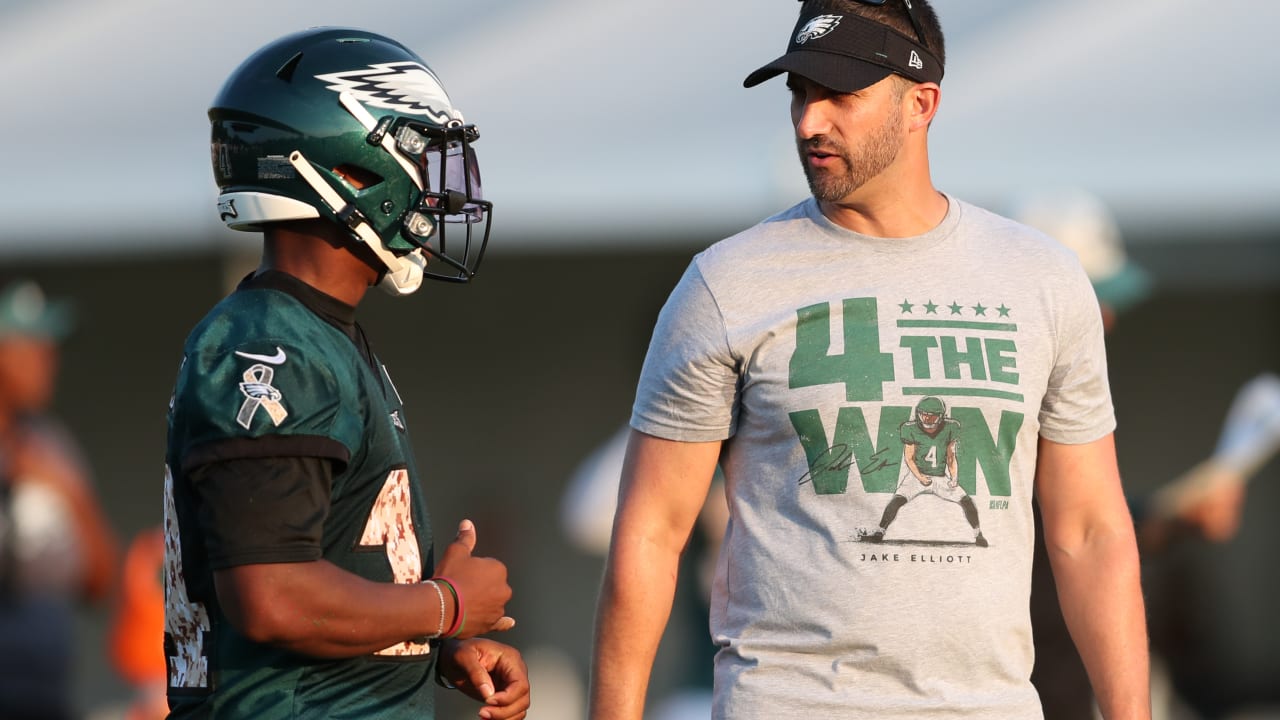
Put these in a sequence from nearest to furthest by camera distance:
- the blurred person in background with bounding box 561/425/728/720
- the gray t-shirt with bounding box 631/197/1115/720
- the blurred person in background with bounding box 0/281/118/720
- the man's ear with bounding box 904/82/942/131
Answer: the gray t-shirt with bounding box 631/197/1115/720 → the man's ear with bounding box 904/82/942/131 → the blurred person in background with bounding box 561/425/728/720 → the blurred person in background with bounding box 0/281/118/720

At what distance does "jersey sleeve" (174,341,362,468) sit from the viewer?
7.87 feet

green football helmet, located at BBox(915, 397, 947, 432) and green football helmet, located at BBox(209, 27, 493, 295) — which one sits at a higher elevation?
green football helmet, located at BBox(209, 27, 493, 295)

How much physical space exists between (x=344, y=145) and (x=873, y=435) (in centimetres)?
104

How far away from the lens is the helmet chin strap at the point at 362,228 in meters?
2.71

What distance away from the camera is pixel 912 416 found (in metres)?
2.92

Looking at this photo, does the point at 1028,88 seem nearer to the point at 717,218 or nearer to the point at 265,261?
the point at 717,218

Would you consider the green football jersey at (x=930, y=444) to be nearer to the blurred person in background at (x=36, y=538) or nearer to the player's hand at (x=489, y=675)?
the player's hand at (x=489, y=675)

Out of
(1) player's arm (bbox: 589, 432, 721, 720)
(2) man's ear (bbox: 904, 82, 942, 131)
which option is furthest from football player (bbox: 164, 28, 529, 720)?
(2) man's ear (bbox: 904, 82, 942, 131)

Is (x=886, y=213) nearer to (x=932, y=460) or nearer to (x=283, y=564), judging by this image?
(x=932, y=460)

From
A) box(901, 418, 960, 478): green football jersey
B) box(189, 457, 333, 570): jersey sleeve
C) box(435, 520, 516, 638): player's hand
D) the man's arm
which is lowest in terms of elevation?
the man's arm

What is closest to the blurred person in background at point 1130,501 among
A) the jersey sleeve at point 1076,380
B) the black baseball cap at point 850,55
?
the jersey sleeve at point 1076,380

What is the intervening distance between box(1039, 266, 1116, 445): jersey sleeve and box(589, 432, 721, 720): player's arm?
64cm

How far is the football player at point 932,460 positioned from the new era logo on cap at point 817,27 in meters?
0.72

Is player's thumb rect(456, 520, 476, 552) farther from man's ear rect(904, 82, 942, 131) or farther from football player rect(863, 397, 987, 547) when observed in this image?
man's ear rect(904, 82, 942, 131)
